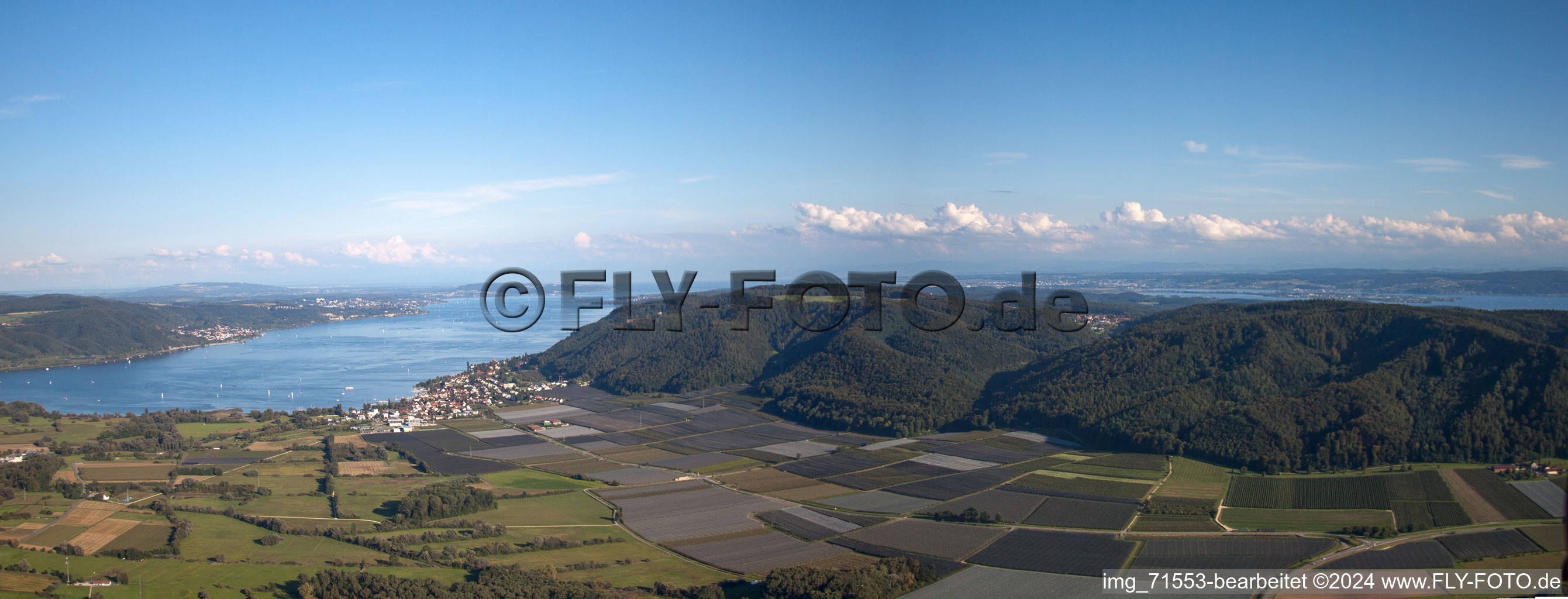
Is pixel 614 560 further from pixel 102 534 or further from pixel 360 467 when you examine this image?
pixel 360 467

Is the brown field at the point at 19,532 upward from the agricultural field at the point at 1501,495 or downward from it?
downward

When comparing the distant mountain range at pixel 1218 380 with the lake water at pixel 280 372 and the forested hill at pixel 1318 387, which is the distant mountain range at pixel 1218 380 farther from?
the lake water at pixel 280 372

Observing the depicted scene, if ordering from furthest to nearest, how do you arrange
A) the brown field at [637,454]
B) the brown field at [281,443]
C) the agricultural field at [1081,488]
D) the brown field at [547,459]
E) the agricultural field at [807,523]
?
the brown field at [281,443] < the brown field at [637,454] < the brown field at [547,459] < the agricultural field at [1081,488] < the agricultural field at [807,523]

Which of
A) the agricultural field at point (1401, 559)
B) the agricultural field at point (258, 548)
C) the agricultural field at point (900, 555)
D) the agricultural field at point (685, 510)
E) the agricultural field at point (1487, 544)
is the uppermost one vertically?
the agricultural field at point (1487, 544)

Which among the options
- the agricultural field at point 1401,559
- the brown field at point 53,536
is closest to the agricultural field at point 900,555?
the agricultural field at point 1401,559

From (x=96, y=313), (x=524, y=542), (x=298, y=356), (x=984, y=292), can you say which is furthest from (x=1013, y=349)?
(x=96, y=313)

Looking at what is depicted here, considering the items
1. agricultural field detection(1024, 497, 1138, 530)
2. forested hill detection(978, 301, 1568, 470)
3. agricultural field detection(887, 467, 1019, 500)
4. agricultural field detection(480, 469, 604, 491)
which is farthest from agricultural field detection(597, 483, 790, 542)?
forested hill detection(978, 301, 1568, 470)
